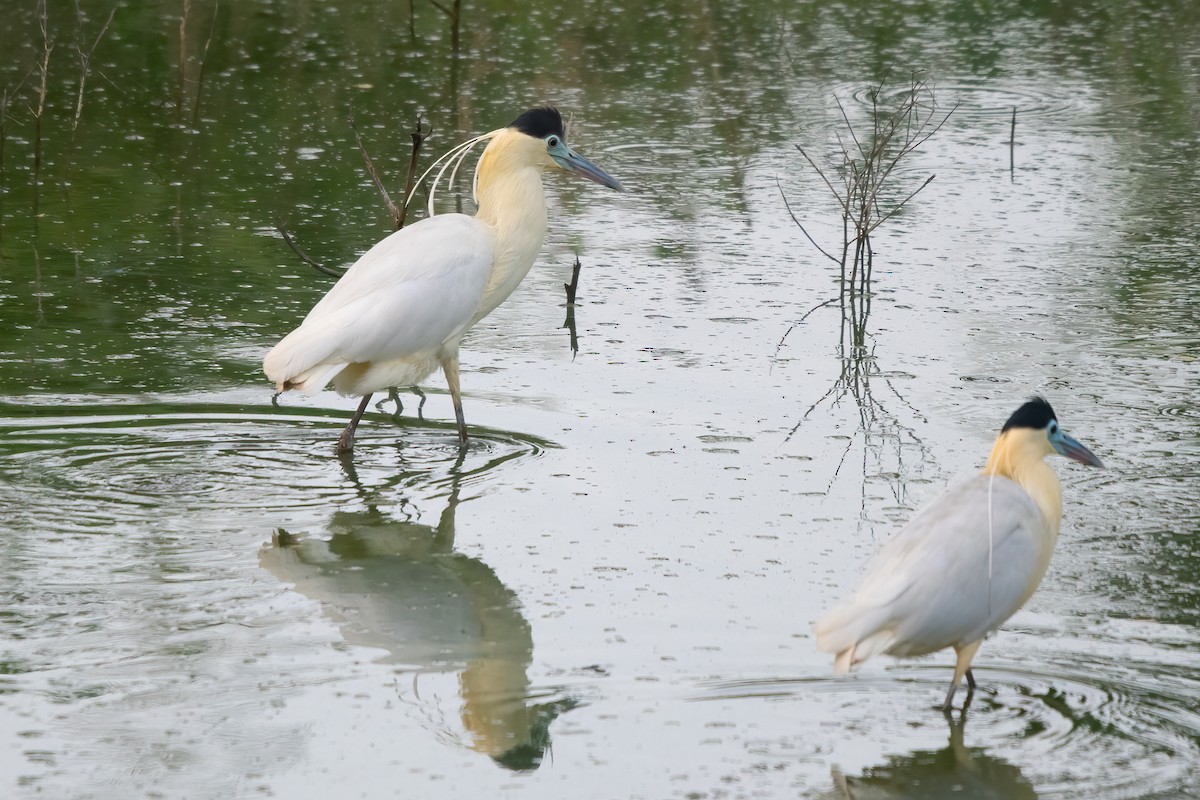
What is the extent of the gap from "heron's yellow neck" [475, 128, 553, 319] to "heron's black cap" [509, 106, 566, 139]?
3 cm

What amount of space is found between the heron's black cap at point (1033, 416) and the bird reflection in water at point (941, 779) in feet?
2.91

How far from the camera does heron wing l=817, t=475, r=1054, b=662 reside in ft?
13.1

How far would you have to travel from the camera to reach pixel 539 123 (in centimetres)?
649

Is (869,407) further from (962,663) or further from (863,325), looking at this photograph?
(962,663)

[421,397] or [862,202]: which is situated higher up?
[862,202]

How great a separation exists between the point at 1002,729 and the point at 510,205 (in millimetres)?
3114

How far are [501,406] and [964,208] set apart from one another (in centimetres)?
406

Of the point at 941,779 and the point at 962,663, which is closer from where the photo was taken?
the point at 941,779

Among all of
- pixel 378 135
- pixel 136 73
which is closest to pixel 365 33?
pixel 136 73

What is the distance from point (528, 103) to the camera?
471 inches

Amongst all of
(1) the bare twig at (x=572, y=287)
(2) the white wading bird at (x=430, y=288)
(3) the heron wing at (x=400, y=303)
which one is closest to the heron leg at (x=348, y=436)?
(2) the white wading bird at (x=430, y=288)

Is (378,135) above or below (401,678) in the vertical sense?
above

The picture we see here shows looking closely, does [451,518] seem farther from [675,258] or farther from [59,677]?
[675,258]

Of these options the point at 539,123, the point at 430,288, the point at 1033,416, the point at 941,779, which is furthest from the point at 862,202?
the point at 941,779
